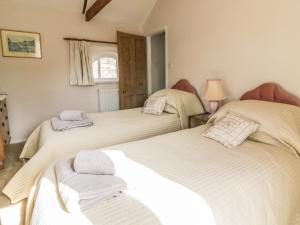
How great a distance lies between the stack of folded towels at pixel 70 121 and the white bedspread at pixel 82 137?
8cm

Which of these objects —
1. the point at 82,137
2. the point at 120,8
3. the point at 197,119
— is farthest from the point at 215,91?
the point at 120,8

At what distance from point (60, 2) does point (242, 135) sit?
365 centimetres

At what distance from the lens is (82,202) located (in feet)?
3.25

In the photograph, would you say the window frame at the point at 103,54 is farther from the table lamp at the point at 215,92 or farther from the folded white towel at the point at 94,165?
the folded white towel at the point at 94,165

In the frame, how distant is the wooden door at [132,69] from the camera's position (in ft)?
13.5

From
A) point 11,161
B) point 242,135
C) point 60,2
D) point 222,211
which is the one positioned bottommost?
point 11,161

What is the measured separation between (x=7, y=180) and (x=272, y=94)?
315 cm

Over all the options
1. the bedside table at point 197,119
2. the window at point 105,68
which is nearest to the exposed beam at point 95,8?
the window at point 105,68

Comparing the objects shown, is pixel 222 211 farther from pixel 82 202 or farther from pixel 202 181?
Result: pixel 82 202

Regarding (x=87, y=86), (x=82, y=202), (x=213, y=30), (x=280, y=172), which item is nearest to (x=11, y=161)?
(x=87, y=86)

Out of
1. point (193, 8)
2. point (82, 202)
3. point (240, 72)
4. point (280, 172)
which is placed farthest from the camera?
point (193, 8)

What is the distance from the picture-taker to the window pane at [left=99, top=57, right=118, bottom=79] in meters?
4.25

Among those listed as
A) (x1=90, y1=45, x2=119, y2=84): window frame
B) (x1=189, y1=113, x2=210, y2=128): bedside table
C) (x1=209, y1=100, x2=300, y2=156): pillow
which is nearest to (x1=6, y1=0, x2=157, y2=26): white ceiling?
(x1=90, y1=45, x2=119, y2=84): window frame

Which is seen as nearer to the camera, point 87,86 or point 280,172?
point 280,172
